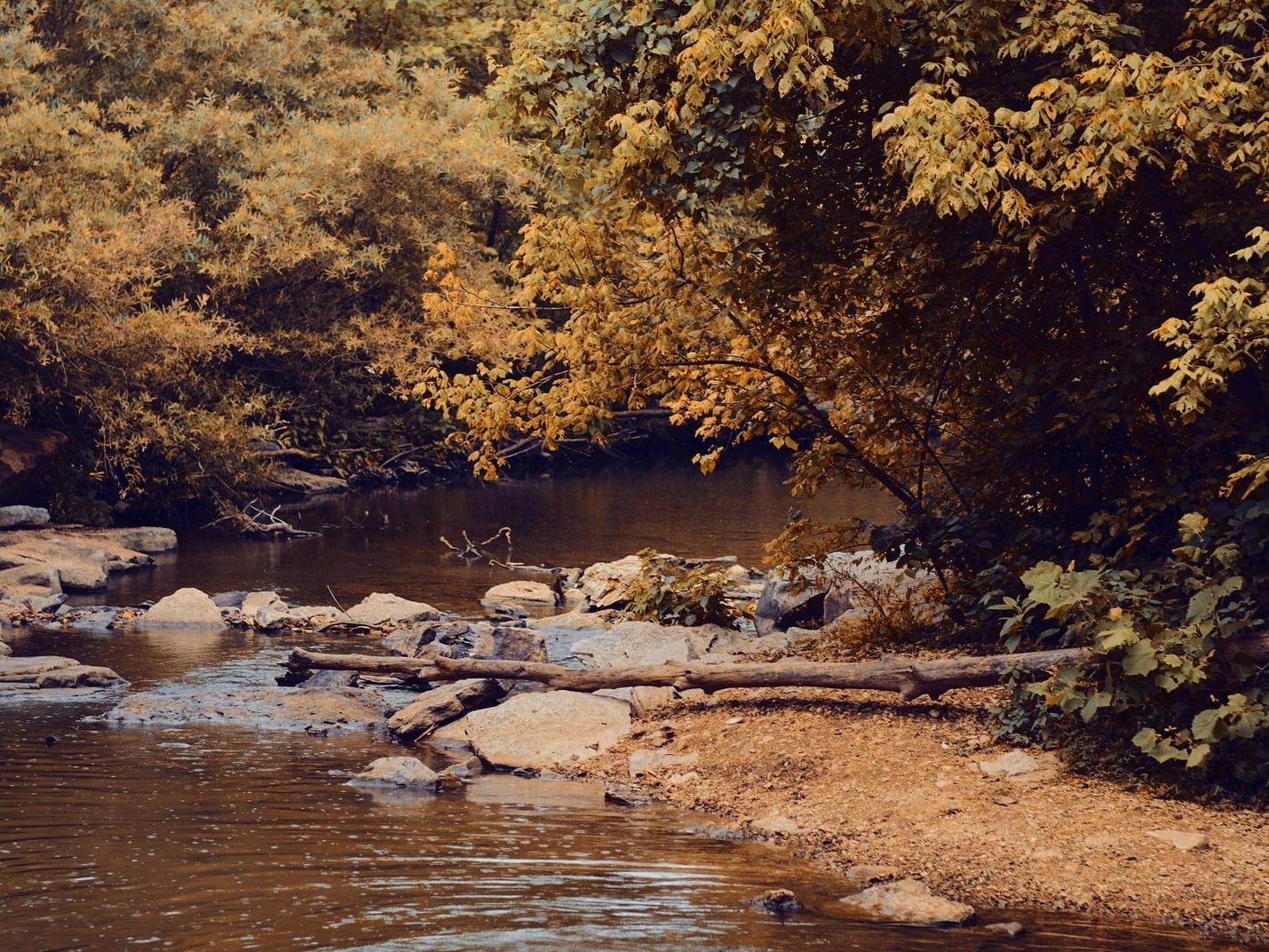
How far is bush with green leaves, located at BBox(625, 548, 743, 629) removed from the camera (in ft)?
47.4

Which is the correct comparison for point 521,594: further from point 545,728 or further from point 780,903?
point 780,903

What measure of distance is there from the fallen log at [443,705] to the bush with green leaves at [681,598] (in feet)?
9.24

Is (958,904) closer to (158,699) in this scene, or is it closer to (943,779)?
(943,779)

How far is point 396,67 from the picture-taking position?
3531 centimetres

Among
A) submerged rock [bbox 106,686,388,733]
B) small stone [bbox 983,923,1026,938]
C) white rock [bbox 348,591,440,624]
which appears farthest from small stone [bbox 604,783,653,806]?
white rock [bbox 348,591,440,624]

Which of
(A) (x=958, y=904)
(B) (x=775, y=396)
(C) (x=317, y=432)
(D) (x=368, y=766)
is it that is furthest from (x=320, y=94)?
(A) (x=958, y=904)

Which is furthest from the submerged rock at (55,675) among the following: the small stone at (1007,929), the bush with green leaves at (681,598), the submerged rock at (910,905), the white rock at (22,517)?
the white rock at (22,517)

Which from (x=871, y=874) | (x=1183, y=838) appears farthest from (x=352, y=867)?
(x=1183, y=838)

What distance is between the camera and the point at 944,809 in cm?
879

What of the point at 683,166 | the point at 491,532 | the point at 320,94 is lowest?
the point at 491,532

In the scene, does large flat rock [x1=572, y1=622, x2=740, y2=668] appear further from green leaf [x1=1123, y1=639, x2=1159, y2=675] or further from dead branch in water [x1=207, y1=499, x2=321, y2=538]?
dead branch in water [x1=207, y1=499, x2=321, y2=538]

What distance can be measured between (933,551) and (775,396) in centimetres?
209

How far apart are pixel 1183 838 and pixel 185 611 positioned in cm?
1200

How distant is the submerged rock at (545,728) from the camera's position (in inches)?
421
